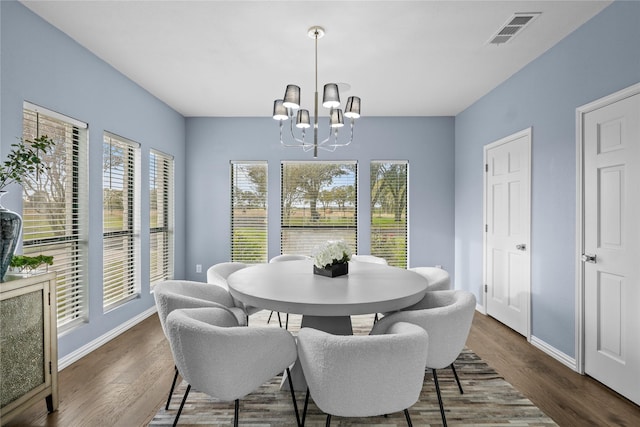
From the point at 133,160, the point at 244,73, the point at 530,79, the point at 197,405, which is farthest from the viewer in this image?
the point at 133,160

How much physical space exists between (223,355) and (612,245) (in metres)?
2.57

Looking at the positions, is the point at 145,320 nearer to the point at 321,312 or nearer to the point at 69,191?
the point at 69,191

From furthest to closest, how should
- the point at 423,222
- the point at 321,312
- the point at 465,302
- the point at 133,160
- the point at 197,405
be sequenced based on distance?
the point at 423,222 < the point at 133,160 < the point at 197,405 < the point at 465,302 < the point at 321,312

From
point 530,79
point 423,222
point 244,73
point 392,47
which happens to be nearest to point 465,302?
point 392,47

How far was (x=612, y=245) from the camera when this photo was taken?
2.39m

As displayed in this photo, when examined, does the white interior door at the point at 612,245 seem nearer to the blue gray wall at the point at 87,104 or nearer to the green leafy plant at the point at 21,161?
the green leafy plant at the point at 21,161

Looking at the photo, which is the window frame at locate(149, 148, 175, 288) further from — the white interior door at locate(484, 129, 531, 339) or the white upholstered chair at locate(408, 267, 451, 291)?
the white interior door at locate(484, 129, 531, 339)

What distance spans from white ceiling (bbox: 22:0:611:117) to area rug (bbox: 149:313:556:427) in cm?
257

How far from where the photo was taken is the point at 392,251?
5.14 meters

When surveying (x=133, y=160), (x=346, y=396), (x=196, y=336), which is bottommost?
(x=346, y=396)

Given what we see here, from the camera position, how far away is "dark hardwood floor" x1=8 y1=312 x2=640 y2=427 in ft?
6.80

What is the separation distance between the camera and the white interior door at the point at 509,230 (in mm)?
3393

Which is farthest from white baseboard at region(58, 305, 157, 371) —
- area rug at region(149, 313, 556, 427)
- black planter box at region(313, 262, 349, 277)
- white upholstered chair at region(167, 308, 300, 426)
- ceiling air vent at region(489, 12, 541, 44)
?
ceiling air vent at region(489, 12, 541, 44)

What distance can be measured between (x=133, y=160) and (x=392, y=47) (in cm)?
290
